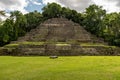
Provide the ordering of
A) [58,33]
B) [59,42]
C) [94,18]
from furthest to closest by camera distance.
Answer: [94,18], [58,33], [59,42]

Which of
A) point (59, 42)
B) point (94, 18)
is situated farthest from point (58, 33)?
point (94, 18)

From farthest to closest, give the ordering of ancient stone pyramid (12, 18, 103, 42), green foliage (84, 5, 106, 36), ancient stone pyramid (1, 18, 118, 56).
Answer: green foliage (84, 5, 106, 36) → ancient stone pyramid (12, 18, 103, 42) → ancient stone pyramid (1, 18, 118, 56)

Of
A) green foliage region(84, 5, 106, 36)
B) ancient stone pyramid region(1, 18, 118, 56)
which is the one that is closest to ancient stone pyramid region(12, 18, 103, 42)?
ancient stone pyramid region(1, 18, 118, 56)

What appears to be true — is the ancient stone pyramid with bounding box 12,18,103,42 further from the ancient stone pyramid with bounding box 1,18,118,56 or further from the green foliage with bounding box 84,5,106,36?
the green foliage with bounding box 84,5,106,36

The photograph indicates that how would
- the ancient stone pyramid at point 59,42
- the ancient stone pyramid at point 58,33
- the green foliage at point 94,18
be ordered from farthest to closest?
the green foliage at point 94,18
the ancient stone pyramid at point 58,33
the ancient stone pyramid at point 59,42

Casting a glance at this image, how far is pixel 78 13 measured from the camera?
77.1m

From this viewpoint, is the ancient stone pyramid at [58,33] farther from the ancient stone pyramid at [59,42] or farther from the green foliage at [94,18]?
the green foliage at [94,18]

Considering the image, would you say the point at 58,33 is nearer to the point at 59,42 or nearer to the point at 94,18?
the point at 59,42

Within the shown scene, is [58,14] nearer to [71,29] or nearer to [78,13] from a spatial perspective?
[78,13]

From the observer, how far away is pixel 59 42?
5728 cm

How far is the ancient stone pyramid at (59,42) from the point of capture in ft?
156

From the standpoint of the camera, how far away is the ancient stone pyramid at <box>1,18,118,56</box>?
156 feet

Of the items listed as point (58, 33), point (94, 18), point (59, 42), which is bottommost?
point (59, 42)

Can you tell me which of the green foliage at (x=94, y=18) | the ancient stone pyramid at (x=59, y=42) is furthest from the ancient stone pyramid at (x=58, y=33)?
the green foliage at (x=94, y=18)
